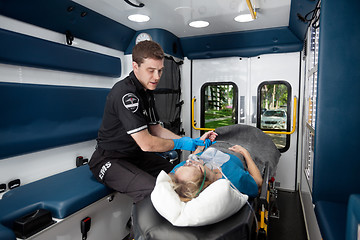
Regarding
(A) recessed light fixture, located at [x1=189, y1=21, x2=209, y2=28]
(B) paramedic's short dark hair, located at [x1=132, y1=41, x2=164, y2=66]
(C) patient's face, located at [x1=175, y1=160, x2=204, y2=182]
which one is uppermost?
(A) recessed light fixture, located at [x1=189, y1=21, x2=209, y2=28]

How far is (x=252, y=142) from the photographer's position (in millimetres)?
3037

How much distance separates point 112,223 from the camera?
2518mm

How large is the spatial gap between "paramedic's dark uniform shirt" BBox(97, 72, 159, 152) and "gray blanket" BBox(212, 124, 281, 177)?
3.31 ft

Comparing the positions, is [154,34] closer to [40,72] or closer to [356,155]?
[40,72]

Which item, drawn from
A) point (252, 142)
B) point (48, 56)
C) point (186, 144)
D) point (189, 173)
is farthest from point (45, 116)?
point (252, 142)

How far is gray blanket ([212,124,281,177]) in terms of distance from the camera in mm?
2781

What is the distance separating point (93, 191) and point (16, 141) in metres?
0.90

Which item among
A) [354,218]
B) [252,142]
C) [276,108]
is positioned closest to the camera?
[354,218]

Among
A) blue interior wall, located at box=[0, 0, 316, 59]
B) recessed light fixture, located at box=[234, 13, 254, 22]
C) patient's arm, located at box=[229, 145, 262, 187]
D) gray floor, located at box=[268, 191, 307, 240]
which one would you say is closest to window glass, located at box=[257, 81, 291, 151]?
blue interior wall, located at box=[0, 0, 316, 59]

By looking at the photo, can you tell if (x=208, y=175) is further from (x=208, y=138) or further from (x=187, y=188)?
(x=208, y=138)

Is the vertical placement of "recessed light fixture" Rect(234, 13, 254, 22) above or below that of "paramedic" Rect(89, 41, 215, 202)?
above

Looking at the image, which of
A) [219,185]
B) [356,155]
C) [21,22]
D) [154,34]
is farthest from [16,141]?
[356,155]

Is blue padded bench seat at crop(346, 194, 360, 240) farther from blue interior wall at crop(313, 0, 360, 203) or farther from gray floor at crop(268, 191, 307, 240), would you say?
gray floor at crop(268, 191, 307, 240)

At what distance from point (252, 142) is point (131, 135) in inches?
64.1
